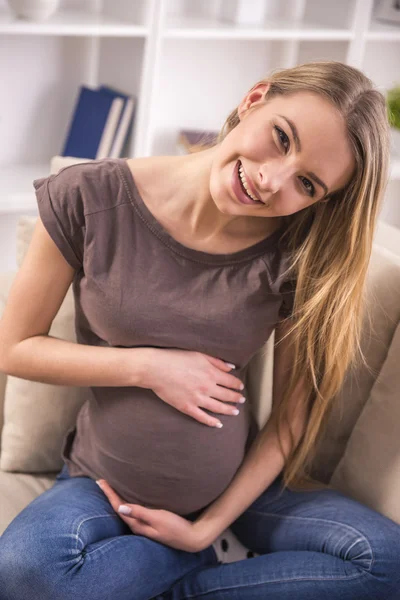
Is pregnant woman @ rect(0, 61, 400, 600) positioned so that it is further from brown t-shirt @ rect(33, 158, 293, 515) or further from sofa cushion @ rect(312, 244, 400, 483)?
sofa cushion @ rect(312, 244, 400, 483)

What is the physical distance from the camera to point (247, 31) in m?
2.25

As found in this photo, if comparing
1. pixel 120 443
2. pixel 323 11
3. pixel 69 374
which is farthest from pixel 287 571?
pixel 323 11

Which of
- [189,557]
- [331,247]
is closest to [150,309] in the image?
[331,247]

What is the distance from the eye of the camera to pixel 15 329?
1.23 m

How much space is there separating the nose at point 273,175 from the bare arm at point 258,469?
1.02 ft

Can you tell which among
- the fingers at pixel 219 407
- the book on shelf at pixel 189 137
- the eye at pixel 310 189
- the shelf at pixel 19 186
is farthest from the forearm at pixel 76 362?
the book on shelf at pixel 189 137

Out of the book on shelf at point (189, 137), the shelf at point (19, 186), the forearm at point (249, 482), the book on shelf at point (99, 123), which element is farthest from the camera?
the book on shelf at point (189, 137)

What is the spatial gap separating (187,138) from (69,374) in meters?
1.34

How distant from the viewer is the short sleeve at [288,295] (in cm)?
128

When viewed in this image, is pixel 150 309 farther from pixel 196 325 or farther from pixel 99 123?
pixel 99 123

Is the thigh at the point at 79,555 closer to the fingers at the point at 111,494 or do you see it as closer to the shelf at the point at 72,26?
the fingers at the point at 111,494

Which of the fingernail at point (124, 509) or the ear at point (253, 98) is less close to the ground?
the ear at point (253, 98)

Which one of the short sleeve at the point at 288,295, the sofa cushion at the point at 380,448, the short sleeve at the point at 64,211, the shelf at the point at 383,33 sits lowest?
the sofa cushion at the point at 380,448

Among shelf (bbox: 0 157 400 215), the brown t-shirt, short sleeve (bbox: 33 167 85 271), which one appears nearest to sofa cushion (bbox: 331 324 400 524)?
the brown t-shirt
